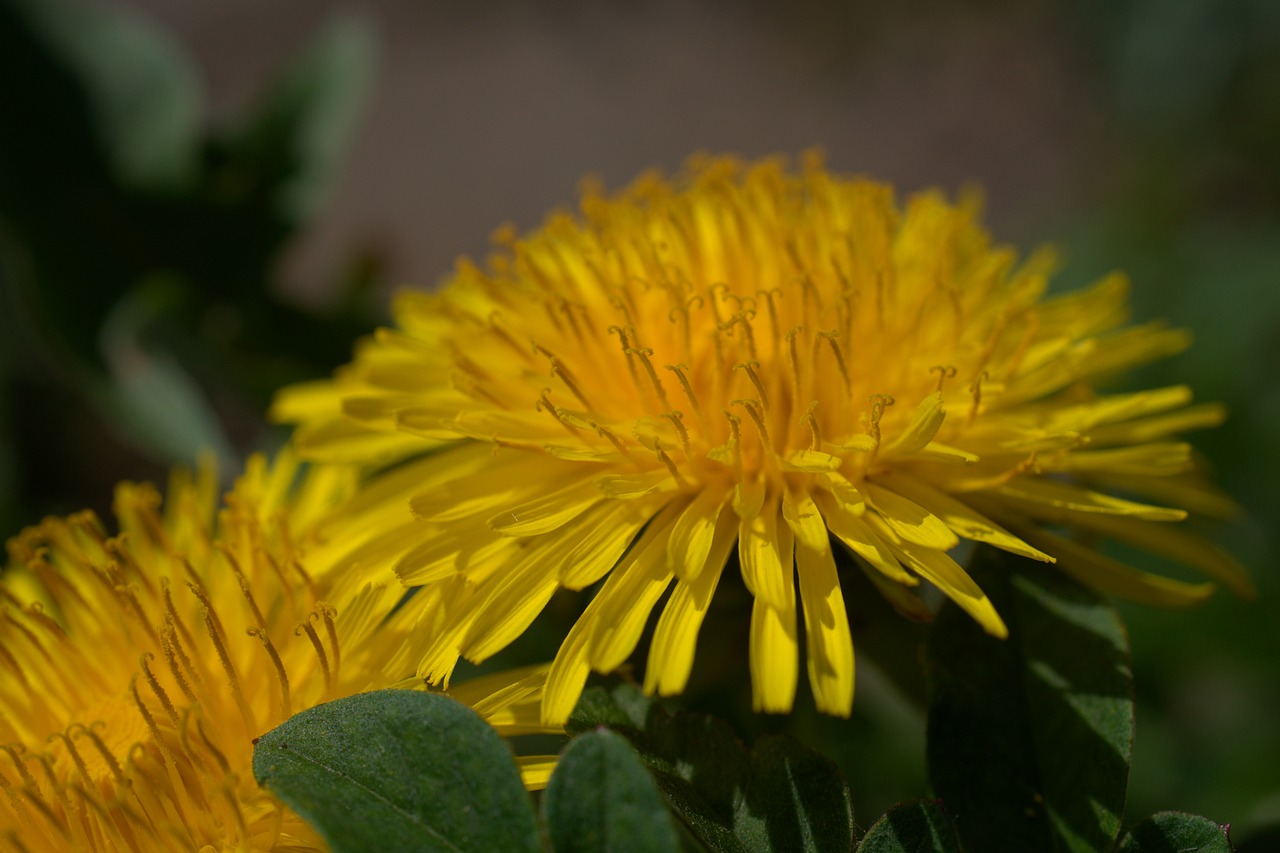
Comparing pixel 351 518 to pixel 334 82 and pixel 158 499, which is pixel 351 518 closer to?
pixel 158 499

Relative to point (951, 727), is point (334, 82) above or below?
above

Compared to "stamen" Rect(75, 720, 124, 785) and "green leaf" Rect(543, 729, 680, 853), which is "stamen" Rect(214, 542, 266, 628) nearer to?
"stamen" Rect(75, 720, 124, 785)

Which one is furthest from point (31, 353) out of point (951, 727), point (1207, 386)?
point (1207, 386)

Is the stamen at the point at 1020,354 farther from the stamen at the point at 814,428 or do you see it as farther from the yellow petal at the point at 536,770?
the yellow petal at the point at 536,770

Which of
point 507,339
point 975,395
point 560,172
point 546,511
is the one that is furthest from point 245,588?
point 560,172

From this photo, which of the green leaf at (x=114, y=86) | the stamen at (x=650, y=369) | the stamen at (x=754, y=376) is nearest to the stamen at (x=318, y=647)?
the stamen at (x=650, y=369)

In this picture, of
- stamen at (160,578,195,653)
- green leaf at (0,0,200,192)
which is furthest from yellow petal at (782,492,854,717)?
green leaf at (0,0,200,192)

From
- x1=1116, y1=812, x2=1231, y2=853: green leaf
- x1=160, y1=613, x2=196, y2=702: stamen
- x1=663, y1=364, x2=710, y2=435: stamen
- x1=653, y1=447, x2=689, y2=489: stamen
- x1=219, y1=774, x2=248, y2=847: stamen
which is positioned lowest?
x1=1116, y1=812, x2=1231, y2=853: green leaf
